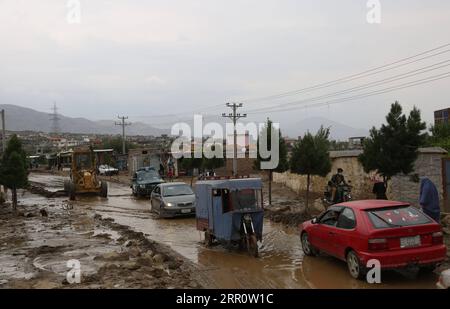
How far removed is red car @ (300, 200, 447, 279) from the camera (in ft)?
28.1

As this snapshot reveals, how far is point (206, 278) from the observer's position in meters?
9.91

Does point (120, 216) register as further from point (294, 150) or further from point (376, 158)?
point (376, 158)

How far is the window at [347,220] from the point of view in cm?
935

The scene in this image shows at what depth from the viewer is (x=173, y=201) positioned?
20.2 m

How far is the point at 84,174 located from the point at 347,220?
24869mm

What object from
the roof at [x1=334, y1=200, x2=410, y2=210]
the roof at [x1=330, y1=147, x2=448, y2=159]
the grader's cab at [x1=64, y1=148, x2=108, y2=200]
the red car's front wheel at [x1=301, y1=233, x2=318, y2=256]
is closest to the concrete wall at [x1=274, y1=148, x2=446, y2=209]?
the roof at [x1=330, y1=147, x2=448, y2=159]

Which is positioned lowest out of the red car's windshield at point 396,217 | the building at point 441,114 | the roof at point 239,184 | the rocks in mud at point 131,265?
the rocks in mud at point 131,265

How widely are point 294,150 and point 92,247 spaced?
8.54 m

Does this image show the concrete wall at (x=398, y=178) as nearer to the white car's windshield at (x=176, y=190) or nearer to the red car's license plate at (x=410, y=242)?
the white car's windshield at (x=176, y=190)

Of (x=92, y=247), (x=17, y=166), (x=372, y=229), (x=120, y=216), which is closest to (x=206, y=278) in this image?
(x=372, y=229)

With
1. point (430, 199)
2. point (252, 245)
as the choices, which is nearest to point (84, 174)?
point (252, 245)

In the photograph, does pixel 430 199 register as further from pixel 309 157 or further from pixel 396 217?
pixel 309 157

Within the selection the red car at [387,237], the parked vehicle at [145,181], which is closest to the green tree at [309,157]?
the red car at [387,237]

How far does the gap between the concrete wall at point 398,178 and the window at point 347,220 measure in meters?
9.61
